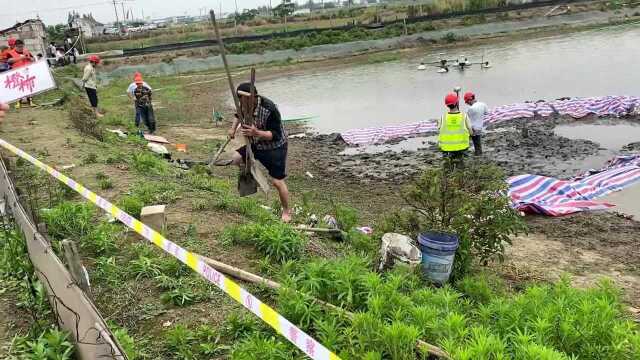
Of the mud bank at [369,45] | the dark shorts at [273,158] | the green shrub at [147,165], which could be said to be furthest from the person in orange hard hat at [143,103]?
the mud bank at [369,45]

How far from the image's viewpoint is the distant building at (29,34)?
22234mm

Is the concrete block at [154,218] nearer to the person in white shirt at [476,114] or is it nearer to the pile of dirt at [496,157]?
the pile of dirt at [496,157]

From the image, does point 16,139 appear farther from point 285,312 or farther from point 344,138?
point 285,312

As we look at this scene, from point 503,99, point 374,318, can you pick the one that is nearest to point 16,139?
point 374,318

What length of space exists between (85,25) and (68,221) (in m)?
61.8

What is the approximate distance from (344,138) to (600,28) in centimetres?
3330

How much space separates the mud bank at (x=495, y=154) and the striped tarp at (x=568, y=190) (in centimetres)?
93

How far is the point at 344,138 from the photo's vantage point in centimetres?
1416

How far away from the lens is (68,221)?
18.2 ft

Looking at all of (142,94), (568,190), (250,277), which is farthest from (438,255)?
(142,94)

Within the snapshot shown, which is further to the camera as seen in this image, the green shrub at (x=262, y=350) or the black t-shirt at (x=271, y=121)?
the black t-shirt at (x=271, y=121)

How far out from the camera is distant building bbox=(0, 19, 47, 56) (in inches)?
875

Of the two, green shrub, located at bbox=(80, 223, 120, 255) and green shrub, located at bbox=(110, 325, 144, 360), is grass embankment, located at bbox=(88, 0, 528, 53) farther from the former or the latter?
green shrub, located at bbox=(110, 325, 144, 360)

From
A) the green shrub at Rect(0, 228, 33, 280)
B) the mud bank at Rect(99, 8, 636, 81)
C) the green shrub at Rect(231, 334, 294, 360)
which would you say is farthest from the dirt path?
the mud bank at Rect(99, 8, 636, 81)
